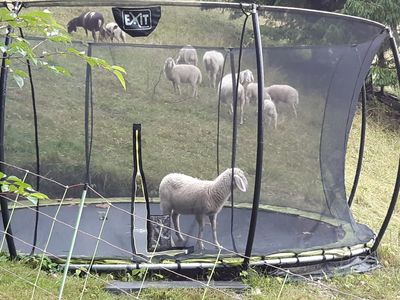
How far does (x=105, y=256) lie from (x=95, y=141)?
5.81ft

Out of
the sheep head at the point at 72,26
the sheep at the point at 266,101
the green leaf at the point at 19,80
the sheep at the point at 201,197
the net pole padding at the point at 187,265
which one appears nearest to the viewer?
the green leaf at the point at 19,80

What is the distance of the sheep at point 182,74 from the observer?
4.96 metres

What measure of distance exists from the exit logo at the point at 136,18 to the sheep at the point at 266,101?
0.97 meters

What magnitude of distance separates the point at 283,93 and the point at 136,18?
1.20 m

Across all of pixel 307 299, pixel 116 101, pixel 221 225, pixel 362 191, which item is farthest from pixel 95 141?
pixel 362 191

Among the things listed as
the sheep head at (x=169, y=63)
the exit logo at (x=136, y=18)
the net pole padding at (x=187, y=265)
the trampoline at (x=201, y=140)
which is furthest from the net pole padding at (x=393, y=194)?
the exit logo at (x=136, y=18)

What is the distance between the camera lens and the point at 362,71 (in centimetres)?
500

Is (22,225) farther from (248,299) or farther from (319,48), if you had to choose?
(319,48)

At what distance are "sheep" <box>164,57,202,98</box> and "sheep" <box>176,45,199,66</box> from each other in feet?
0.14

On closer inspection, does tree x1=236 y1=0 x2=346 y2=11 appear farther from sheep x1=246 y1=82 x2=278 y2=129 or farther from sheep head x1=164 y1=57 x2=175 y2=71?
sheep x1=246 y1=82 x2=278 y2=129

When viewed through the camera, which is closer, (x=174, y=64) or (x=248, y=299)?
(x=248, y=299)

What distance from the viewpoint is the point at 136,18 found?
4.14 metres

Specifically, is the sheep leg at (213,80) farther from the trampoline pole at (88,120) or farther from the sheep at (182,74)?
the trampoline pole at (88,120)

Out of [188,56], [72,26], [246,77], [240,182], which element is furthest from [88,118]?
[240,182]
